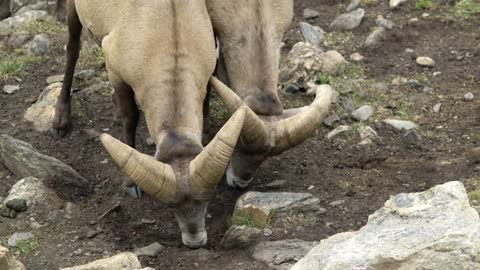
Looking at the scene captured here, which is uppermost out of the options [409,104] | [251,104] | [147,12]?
[147,12]

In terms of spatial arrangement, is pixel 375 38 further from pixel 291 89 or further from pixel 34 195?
pixel 34 195

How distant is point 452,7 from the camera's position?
451 inches

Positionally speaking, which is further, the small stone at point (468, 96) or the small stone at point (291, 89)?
the small stone at point (291, 89)

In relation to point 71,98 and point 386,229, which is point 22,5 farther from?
point 386,229

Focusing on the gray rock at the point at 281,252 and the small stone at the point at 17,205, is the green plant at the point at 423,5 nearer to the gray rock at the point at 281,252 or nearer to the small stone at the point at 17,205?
the gray rock at the point at 281,252

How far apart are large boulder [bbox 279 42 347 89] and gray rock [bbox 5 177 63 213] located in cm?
318

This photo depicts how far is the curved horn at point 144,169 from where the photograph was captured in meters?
6.35

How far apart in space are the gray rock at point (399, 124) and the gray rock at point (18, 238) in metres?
3.76

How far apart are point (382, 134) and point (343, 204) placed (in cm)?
160

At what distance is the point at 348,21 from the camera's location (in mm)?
11195

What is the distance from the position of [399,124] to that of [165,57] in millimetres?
3036

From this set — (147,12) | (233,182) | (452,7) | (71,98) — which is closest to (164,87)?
(147,12)

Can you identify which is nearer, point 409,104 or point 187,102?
point 187,102

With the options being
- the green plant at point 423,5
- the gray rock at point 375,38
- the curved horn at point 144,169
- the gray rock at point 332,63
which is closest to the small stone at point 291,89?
the gray rock at point 332,63
